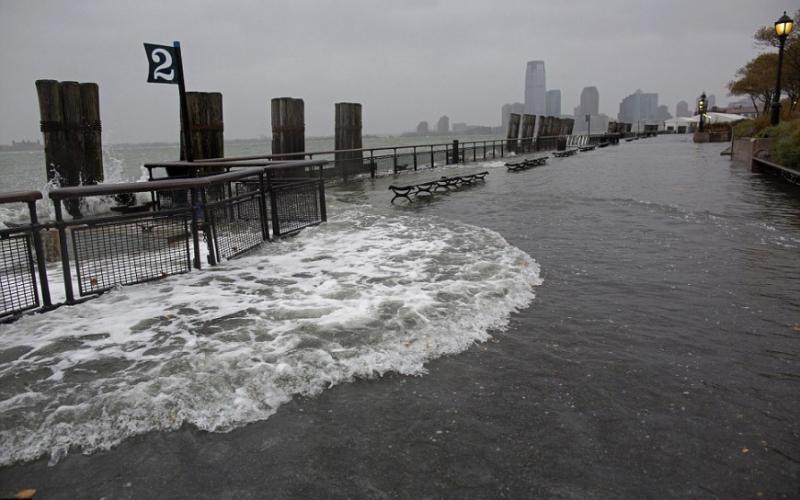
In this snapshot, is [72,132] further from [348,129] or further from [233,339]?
[348,129]

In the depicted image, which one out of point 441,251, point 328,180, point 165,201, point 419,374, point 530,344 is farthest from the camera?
point 328,180

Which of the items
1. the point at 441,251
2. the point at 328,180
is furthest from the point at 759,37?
the point at 441,251

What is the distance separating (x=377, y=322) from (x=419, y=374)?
1.02 m

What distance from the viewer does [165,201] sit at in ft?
35.6

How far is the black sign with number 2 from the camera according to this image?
8.22 m

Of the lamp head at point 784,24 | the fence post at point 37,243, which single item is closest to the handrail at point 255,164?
the fence post at point 37,243

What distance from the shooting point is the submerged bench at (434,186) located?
43.7 ft

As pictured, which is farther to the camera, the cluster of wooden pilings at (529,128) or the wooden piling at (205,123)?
the cluster of wooden pilings at (529,128)

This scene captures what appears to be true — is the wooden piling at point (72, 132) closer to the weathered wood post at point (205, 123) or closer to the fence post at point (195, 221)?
the weathered wood post at point (205, 123)

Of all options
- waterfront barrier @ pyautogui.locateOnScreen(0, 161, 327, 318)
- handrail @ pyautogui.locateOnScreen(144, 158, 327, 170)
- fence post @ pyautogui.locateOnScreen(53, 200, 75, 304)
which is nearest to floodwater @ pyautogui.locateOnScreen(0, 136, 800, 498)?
fence post @ pyautogui.locateOnScreen(53, 200, 75, 304)

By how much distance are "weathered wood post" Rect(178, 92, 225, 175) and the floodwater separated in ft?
25.8

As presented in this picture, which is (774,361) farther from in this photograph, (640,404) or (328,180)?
(328,180)

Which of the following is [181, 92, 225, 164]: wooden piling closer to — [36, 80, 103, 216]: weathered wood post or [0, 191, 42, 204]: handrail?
[36, 80, 103, 216]: weathered wood post

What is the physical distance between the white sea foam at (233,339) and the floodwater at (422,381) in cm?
2
